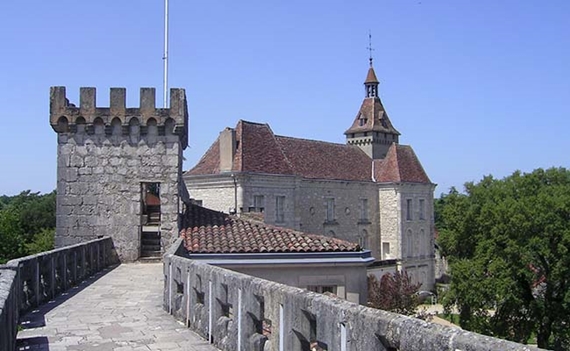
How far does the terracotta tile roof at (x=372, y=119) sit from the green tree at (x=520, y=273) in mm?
24475

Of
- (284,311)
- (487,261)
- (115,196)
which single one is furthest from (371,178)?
(284,311)

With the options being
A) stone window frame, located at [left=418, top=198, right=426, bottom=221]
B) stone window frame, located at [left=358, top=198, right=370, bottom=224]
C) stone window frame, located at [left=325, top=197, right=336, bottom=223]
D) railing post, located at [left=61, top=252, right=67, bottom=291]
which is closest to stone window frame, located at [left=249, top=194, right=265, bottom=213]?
stone window frame, located at [left=325, top=197, right=336, bottom=223]

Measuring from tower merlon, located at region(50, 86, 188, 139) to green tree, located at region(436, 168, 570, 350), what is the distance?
815 inches

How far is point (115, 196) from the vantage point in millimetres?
16422

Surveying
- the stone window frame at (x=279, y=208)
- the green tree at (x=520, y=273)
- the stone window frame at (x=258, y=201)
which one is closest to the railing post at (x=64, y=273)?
the green tree at (x=520, y=273)

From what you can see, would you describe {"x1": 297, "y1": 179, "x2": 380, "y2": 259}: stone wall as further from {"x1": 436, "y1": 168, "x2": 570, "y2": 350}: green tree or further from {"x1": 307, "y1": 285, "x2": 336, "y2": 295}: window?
{"x1": 307, "y1": 285, "x2": 336, "y2": 295}: window

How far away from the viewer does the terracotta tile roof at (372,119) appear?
57.1 meters

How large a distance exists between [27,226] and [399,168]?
3520 cm

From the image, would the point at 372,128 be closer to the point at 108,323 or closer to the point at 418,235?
the point at 418,235

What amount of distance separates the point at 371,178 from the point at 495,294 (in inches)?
945

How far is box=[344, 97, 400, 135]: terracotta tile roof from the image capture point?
57094 mm

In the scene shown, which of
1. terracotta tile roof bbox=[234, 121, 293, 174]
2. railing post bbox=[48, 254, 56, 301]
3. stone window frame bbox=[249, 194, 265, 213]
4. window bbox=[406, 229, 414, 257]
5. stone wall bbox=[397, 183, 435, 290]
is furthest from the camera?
window bbox=[406, 229, 414, 257]

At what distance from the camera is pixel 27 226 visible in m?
56.7

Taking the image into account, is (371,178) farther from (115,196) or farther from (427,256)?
(115,196)
